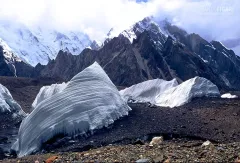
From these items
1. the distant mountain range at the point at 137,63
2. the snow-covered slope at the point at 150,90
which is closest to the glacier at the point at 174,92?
the snow-covered slope at the point at 150,90

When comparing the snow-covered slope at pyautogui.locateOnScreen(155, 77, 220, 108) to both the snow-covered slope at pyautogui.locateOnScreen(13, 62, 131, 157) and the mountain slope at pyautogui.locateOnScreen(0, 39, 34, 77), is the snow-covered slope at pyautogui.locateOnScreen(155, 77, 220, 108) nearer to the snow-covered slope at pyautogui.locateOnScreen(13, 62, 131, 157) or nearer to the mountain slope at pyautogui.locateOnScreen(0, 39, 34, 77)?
the snow-covered slope at pyautogui.locateOnScreen(13, 62, 131, 157)

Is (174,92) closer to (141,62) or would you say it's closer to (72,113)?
(72,113)

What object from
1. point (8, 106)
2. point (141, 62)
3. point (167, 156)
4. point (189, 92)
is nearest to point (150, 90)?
point (189, 92)

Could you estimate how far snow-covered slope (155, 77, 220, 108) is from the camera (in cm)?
2520

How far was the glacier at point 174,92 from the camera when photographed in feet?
83.5

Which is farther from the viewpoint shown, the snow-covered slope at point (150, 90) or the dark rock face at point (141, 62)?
the dark rock face at point (141, 62)

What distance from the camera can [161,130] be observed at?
52.9 feet

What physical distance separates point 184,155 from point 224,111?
11170mm

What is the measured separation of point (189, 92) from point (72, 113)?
1087 cm

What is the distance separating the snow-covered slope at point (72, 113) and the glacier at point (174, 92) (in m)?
5.99

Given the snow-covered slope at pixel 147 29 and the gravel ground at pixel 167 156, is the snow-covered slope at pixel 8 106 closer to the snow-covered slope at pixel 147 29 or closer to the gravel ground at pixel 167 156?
the gravel ground at pixel 167 156

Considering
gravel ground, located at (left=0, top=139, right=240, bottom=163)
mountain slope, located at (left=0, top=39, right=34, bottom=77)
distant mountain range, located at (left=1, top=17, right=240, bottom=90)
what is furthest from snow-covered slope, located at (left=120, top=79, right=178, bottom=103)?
mountain slope, located at (left=0, top=39, right=34, bottom=77)

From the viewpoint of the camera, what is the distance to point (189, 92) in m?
25.3

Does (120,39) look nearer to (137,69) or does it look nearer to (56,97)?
(137,69)
